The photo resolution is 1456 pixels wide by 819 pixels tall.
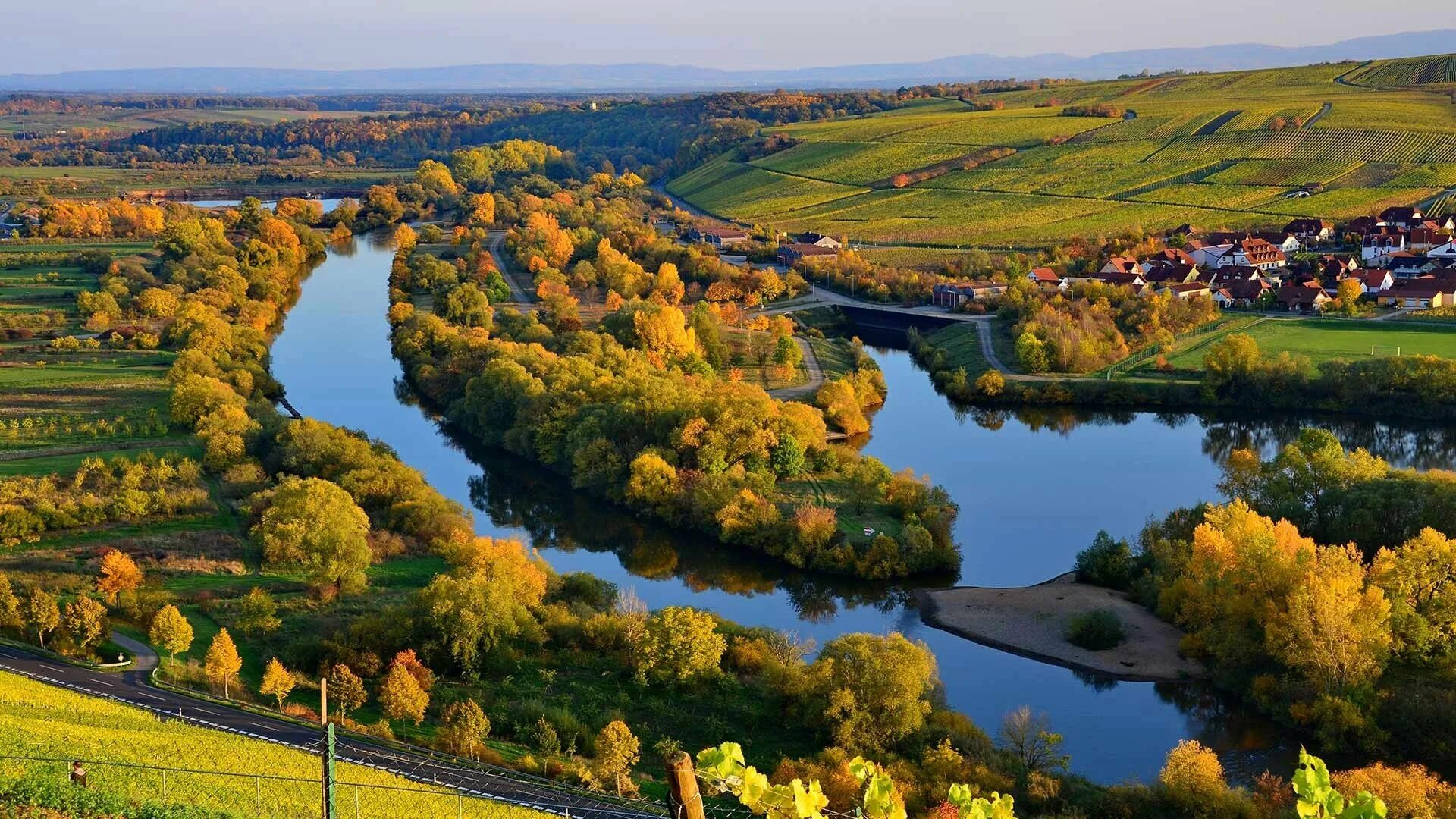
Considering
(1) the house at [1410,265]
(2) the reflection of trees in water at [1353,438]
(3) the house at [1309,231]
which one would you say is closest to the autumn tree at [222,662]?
→ (2) the reflection of trees in water at [1353,438]

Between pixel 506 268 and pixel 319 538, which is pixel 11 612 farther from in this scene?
pixel 506 268

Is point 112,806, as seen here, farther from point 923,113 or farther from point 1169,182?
point 923,113

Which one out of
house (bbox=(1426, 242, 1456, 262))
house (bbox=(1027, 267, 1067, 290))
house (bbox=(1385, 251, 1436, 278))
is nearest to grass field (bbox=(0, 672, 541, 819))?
house (bbox=(1027, 267, 1067, 290))

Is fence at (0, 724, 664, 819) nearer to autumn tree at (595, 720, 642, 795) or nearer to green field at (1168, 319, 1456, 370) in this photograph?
autumn tree at (595, 720, 642, 795)

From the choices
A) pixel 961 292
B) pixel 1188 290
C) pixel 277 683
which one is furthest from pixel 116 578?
pixel 1188 290

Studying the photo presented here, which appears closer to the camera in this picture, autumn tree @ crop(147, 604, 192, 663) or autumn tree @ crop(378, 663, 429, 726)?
autumn tree @ crop(378, 663, 429, 726)

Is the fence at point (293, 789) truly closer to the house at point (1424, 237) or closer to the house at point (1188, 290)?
the house at point (1188, 290)

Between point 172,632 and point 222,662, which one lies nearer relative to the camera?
point 222,662
